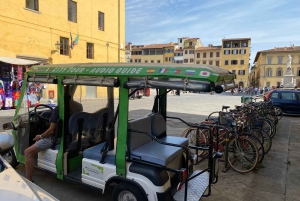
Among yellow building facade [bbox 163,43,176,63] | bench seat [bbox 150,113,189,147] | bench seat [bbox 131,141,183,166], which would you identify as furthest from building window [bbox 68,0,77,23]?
yellow building facade [bbox 163,43,176,63]

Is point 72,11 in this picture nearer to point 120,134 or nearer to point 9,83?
point 9,83

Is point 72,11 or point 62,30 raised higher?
point 72,11

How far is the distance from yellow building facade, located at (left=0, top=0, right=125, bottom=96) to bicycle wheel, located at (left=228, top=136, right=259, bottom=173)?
46.6 ft

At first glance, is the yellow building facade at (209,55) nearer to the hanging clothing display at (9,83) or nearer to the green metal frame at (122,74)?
the hanging clothing display at (9,83)

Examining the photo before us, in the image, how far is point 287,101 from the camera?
12.4m

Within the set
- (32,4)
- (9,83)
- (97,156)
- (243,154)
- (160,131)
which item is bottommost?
(243,154)

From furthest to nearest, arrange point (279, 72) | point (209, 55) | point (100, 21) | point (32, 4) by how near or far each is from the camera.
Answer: point (209, 55), point (279, 72), point (100, 21), point (32, 4)

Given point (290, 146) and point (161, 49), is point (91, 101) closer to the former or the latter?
point (290, 146)

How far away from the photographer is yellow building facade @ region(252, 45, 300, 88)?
59.0 meters

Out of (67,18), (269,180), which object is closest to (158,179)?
(269,180)

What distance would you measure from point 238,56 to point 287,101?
57.2 metres

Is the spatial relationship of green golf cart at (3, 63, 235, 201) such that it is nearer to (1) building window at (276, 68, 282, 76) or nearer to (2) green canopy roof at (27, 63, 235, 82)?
(2) green canopy roof at (27, 63, 235, 82)

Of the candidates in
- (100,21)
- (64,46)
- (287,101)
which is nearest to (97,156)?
(287,101)

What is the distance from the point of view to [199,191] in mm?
3189
